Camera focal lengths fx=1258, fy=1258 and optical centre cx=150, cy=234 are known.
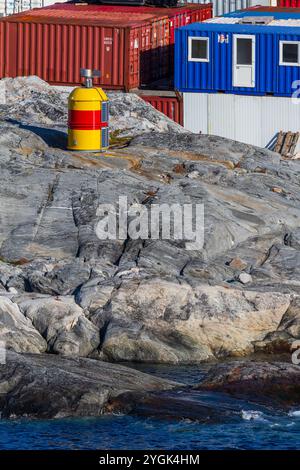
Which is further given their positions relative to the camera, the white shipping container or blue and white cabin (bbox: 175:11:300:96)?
the white shipping container

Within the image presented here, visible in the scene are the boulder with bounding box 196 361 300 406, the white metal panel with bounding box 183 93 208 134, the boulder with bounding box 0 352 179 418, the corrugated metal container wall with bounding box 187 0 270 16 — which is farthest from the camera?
the corrugated metal container wall with bounding box 187 0 270 16

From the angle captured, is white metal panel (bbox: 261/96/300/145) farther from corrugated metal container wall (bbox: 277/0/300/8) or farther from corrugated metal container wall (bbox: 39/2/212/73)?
corrugated metal container wall (bbox: 277/0/300/8)

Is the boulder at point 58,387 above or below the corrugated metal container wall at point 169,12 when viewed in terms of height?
below

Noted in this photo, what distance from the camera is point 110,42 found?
4106 centimetres

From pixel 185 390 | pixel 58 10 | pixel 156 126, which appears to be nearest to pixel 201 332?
pixel 185 390

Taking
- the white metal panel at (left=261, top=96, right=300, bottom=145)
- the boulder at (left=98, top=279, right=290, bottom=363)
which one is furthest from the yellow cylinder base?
the white metal panel at (left=261, top=96, right=300, bottom=145)

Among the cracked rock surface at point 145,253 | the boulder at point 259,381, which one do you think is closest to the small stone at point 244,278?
the cracked rock surface at point 145,253

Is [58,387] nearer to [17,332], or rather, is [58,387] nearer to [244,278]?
[17,332]

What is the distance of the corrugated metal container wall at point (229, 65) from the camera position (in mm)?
39219

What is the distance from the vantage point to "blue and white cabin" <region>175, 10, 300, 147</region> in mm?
39281

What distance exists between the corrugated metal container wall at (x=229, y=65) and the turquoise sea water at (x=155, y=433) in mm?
18752

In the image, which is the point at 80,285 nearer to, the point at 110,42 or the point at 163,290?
the point at 163,290

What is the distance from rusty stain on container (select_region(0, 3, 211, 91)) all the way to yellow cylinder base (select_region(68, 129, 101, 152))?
8.12 meters

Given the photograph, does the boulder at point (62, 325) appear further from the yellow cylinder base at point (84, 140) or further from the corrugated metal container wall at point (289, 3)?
the corrugated metal container wall at point (289, 3)
